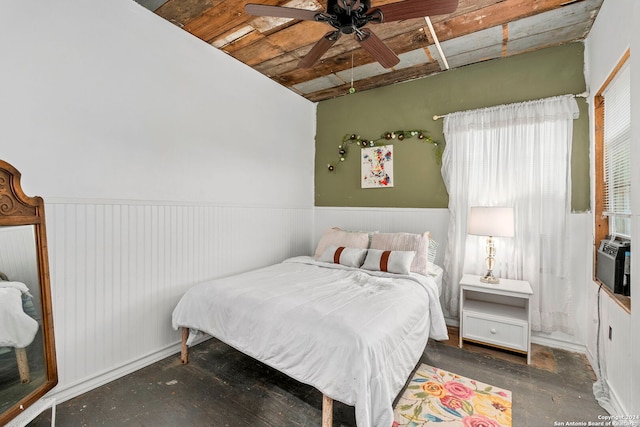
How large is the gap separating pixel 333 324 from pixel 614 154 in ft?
7.69

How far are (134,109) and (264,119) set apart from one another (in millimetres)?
1417

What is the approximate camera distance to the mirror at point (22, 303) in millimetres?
1419

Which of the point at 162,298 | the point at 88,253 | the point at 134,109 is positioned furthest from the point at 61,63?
the point at 162,298

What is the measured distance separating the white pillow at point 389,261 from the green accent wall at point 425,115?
87 cm

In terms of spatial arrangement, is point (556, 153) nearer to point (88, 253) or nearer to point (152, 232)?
point (152, 232)

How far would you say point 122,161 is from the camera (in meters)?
2.17

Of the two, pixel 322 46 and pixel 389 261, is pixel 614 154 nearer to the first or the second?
pixel 389 261

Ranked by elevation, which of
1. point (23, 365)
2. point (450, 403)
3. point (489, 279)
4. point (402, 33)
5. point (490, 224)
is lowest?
point (450, 403)

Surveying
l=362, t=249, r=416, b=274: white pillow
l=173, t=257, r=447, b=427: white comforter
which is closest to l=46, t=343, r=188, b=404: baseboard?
l=173, t=257, r=447, b=427: white comforter

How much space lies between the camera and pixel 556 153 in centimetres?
260

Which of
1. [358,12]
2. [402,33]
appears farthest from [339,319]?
[402,33]

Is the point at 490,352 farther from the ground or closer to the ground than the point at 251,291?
closer to the ground

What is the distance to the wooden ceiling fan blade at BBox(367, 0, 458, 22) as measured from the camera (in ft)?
4.94

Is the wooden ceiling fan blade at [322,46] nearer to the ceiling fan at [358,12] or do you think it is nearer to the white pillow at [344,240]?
the ceiling fan at [358,12]
